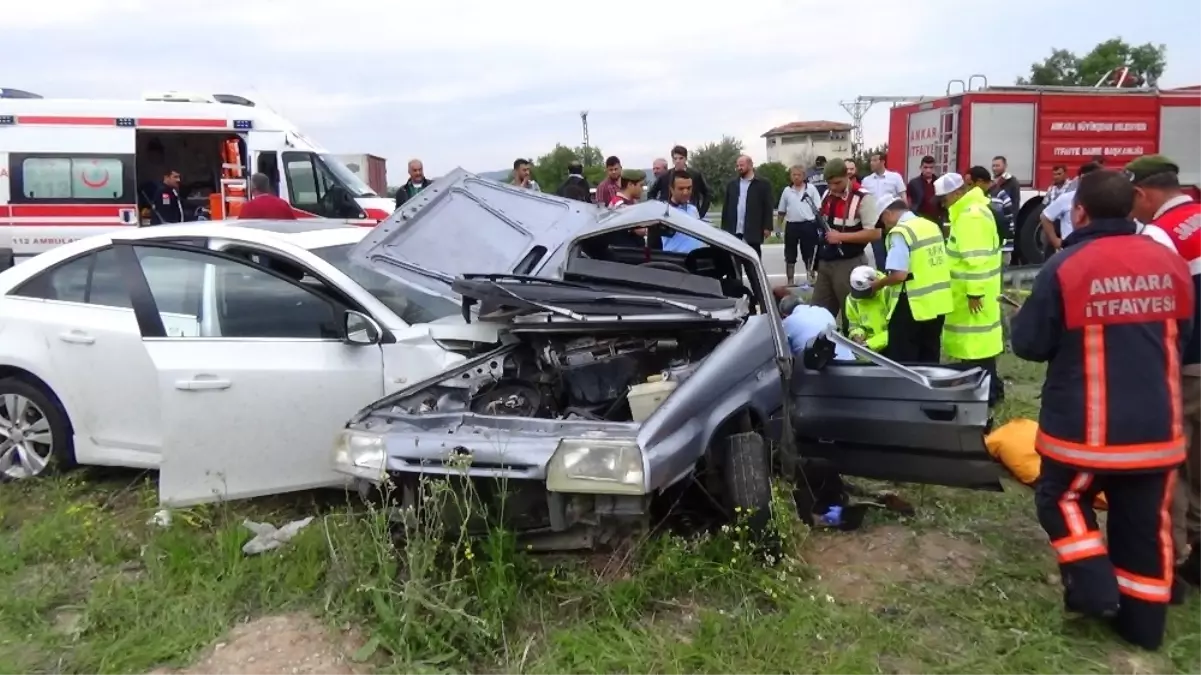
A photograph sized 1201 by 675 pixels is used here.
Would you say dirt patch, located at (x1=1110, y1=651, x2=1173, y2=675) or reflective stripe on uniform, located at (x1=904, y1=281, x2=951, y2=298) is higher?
reflective stripe on uniform, located at (x1=904, y1=281, x2=951, y2=298)

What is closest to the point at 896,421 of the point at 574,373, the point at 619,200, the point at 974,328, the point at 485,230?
the point at 574,373

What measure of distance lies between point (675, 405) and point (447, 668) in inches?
46.4

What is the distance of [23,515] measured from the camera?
461 cm

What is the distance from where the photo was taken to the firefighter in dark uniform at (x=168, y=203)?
11.8 metres

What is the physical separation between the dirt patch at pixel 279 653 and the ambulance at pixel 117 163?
8407mm

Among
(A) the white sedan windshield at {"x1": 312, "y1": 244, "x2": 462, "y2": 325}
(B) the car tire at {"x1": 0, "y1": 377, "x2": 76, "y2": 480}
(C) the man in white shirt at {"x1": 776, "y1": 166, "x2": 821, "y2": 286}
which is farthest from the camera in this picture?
(C) the man in white shirt at {"x1": 776, "y1": 166, "x2": 821, "y2": 286}

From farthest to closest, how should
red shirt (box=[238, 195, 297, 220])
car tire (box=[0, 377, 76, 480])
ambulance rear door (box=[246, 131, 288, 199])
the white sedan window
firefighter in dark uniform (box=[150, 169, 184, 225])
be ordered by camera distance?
ambulance rear door (box=[246, 131, 288, 199]) → firefighter in dark uniform (box=[150, 169, 184, 225]) → red shirt (box=[238, 195, 297, 220]) → car tire (box=[0, 377, 76, 480]) → the white sedan window

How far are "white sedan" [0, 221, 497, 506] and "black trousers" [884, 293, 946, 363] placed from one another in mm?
2923

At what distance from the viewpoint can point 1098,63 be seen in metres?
50.1

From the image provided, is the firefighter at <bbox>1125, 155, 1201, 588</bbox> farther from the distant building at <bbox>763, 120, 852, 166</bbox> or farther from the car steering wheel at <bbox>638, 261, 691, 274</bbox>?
the distant building at <bbox>763, 120, 852, 166</bbox>

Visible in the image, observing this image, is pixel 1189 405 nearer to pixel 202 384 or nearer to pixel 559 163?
pixel 202 384

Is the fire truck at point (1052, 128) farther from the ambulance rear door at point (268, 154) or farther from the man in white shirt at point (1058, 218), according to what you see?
the ambulance rear door at point (268, 154)

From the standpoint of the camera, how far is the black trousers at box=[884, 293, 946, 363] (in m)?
5.93

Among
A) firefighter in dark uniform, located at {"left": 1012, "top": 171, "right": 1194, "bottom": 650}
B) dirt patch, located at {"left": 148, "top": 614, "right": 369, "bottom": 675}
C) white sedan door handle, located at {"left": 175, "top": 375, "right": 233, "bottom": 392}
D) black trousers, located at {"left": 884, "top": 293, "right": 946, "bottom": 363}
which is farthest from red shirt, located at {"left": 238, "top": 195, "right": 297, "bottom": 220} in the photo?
firefighter in dark uniform, located at {"left": 1012, "top": 171, "right": 1194, "bottom": 650}
